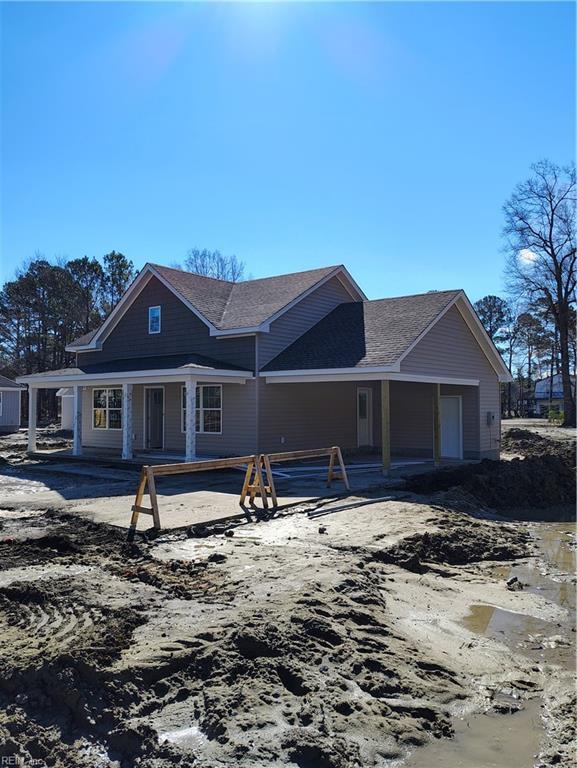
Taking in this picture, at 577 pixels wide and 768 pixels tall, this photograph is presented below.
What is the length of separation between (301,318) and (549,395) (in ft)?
227

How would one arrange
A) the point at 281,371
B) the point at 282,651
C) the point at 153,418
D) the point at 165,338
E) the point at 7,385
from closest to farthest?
the point at 282,651, the point at 281,371, the point at 165,338, the point at 153,418, the point at 7,385

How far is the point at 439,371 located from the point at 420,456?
4.14 m

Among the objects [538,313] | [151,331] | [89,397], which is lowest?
[89,397]

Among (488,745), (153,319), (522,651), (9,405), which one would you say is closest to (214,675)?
(488,745)

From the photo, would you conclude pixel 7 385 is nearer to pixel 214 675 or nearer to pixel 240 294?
pixel 240 294

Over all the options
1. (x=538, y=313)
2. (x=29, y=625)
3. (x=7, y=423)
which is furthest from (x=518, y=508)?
(x=538, y=313)

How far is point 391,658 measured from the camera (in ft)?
15.3

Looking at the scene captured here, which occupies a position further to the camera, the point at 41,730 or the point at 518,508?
the point at 518,508

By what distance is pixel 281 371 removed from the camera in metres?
17.2

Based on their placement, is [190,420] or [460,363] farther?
[460,363]

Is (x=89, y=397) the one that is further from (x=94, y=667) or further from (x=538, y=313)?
(x=538, y=313)

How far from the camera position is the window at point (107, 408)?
21469 mm

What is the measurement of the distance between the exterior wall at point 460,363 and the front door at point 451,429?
69 centimetres

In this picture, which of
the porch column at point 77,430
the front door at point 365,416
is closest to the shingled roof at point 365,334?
the front door at point 365,416
